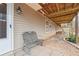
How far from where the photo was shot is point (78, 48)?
11.6ft

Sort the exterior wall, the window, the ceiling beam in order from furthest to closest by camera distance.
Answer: the exterior wall, the window, the ceiling beam

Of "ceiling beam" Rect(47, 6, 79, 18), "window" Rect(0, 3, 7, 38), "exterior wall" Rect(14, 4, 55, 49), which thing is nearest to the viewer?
"ceiling beam" Rect(47, 6, 79, 18)

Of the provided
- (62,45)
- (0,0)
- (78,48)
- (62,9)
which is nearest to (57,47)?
(62,45)

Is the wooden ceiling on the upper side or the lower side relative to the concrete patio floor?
upper

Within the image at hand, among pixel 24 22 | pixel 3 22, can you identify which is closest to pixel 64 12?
pixel 24 22

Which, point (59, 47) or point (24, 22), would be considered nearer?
point (59, 47)

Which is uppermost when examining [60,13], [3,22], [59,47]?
[60,13]

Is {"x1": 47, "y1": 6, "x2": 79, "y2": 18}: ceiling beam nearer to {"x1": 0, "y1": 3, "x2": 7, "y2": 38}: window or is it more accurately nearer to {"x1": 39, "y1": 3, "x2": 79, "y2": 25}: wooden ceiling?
{"x1": 39, "y1": 3, "x2": 79, "y2": 25}: wooden ceiling

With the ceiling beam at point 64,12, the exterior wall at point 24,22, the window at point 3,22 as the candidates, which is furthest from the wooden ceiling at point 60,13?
the window at point 3,22

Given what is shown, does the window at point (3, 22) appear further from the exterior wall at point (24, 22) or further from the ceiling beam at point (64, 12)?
the ceiling beam at point (64, 12)

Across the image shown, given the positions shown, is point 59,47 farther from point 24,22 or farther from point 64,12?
point 24,22

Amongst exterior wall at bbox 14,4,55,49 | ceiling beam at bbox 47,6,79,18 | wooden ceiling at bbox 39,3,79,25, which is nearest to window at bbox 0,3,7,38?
exterior wall at bbox 14,4,55,49

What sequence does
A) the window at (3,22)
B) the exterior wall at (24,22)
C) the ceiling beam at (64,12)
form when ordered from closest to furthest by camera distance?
the ceiling beam at (64,12) < the window at (3,22) < the exterior wall at (24,22)

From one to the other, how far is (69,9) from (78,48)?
1048 millimetres
